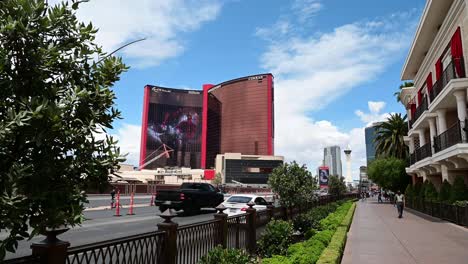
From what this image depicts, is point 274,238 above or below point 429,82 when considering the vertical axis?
below

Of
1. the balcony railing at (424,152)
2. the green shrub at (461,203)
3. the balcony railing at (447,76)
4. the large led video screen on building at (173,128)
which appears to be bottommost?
the green shrub at (461,203)

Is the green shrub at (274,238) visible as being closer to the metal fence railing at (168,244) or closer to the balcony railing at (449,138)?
the metal fence railing at (168,244)

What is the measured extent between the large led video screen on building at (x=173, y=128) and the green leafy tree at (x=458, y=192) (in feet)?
523

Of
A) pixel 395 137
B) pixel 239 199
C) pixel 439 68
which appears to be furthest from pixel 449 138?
pixel 395 137

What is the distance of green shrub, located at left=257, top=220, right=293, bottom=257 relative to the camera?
381 inches

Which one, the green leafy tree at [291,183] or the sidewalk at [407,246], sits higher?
the green leafy tree at [291,183]

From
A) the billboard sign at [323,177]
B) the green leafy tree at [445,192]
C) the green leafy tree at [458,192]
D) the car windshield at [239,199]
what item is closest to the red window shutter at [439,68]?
the green leafy tree at [445,192]

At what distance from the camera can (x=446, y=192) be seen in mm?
21266

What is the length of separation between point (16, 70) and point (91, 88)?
23.5 inches

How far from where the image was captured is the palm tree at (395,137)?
4659 cm

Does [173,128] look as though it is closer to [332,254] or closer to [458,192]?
[458,192]

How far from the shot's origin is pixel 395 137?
46969mm

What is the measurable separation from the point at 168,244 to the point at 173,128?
580ft

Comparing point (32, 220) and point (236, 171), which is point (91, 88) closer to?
point (32, 220)
